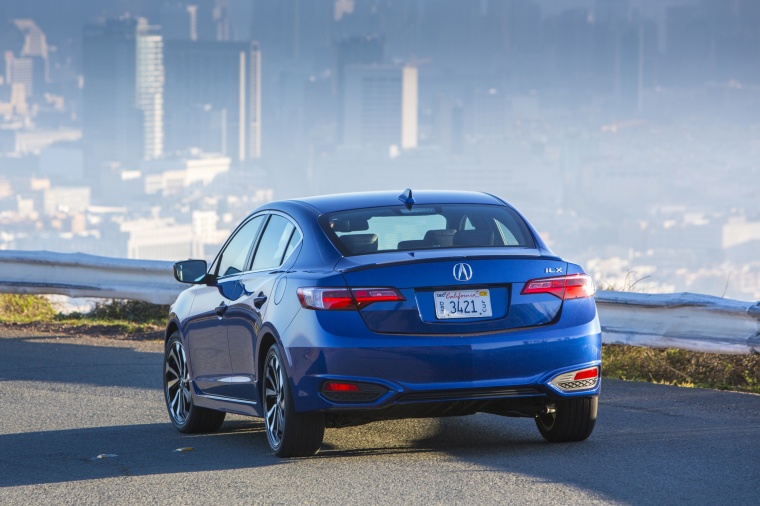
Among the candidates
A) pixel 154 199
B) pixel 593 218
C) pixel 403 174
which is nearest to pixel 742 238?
pixel 593 218

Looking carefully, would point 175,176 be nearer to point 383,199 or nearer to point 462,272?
point 383,199

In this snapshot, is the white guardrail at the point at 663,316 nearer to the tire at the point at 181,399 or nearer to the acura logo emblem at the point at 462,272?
the tire at the point at 181,399

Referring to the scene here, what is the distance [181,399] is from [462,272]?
281 centimetres

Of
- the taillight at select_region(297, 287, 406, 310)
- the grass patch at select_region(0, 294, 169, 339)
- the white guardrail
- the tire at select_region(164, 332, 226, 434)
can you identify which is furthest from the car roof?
the grass patch at select_region(0, 294, 169, 339)

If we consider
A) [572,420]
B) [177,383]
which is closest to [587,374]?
[572,420]

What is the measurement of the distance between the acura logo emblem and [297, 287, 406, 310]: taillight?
30 cm

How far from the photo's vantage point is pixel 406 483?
21.0 feet

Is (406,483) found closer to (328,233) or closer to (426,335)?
(426,335)

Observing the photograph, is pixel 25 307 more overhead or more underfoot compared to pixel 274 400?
more underfoot

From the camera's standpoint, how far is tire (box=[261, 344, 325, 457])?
6984 millimetres

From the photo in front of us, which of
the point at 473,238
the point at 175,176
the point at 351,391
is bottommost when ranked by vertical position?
the point at 175,176

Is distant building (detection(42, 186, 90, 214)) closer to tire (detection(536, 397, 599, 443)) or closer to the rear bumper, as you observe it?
tire (detection(536, 397, 599, 443))

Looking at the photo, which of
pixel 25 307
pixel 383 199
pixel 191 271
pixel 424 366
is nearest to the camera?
pixel 424 366

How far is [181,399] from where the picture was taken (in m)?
8.92
